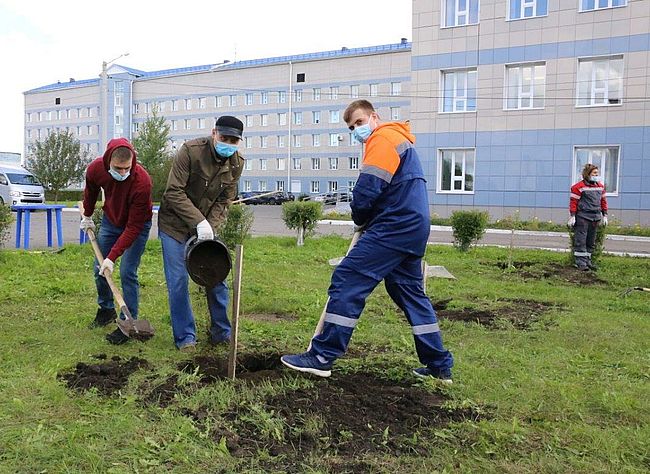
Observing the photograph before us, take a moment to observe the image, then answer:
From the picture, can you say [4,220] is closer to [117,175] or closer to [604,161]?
[117,175]

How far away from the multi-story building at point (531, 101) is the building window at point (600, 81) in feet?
0.11

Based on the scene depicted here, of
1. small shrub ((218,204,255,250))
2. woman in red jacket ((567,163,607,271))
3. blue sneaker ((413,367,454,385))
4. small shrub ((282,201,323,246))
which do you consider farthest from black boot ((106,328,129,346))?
small shrub ((282,201,323,246))

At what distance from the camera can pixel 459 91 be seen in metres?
24.0

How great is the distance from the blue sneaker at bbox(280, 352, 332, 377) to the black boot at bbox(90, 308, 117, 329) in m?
2.08

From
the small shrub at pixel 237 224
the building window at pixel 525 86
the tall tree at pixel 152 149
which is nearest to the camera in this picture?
the small shrub at pixel 237 224

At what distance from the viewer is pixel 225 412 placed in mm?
3375

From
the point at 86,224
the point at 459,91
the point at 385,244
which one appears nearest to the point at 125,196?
the point at 86,224

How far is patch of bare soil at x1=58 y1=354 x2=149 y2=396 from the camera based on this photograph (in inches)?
148

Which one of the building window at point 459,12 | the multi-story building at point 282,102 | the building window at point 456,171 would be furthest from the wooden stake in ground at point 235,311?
the multi-story building at point 282,102

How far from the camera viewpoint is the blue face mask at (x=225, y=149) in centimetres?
451

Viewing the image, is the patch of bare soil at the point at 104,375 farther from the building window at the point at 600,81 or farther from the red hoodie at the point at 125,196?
the building window at the point at 600,81

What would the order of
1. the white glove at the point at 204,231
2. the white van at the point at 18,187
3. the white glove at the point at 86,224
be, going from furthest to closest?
1. the white van at the point at 18,187
2. the white glove at the point at 86,224
3. the white glove at the point at 204,231

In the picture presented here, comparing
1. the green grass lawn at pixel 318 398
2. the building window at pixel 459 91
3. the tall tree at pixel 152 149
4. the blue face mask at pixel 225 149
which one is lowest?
the green grass lawn at pixel 318 398

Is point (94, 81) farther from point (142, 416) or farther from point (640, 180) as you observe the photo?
point (142, 416)
